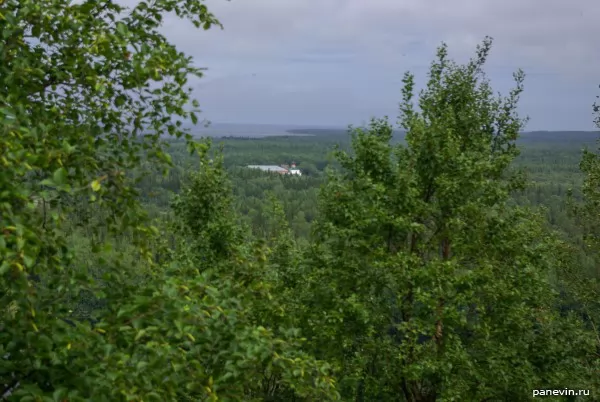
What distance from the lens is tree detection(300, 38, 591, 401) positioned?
1570 centimetres

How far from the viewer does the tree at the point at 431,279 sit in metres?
15.7

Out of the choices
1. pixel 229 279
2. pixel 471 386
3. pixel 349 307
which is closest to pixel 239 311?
pixel 229 279

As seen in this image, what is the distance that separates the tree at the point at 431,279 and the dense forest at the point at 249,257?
8cm

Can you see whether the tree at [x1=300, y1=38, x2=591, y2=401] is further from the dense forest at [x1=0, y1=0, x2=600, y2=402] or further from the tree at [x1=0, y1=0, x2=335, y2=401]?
the tree at [x1=0, y1=0, x2=335, y2=401]

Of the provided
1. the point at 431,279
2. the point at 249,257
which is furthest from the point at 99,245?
the point at 431,279

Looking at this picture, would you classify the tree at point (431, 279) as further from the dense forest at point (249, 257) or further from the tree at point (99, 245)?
the tree at point (99, 245)

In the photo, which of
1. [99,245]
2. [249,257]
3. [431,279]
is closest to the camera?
[99,245]

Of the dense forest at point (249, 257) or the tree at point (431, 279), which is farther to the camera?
the tree at point (431, 279)

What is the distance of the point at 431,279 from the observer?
1529 centimetres

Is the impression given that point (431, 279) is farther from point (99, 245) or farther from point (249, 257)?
point (99, 245)

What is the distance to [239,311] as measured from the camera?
6141mm

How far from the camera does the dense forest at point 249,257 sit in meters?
5.11

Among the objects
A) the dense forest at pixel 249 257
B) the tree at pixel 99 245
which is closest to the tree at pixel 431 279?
the dense forest at pixel 249 257

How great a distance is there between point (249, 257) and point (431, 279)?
792 centimetres
